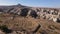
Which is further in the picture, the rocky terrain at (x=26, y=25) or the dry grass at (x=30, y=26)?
the dry grass at (x=30, y=26)

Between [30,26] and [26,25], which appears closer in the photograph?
[30,26]

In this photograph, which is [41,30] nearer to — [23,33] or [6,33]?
[23,33]

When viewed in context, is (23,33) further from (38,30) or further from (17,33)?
(38,30)

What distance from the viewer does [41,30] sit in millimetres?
16547

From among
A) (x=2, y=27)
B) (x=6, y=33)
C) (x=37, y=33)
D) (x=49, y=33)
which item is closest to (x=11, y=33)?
(x=6, y=33)

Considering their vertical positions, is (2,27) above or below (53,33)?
above

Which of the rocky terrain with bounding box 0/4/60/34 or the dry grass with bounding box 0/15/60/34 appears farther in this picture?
the dry grass with bounding box 0/15/60/34

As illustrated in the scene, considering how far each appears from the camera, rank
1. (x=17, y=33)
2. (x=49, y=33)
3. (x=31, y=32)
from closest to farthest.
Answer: (x=17, y=33) < (x=31, y=32) < (x=49, y=33)

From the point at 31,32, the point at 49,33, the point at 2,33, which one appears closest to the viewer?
the point at 2,33

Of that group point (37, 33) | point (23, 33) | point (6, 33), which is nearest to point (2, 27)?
point (6, 33)

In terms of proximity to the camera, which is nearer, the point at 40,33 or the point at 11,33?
the point at 11,33

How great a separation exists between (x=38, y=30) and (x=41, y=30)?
1.39 feet

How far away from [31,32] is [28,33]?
1.74 feet

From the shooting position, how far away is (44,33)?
52.6 ft
